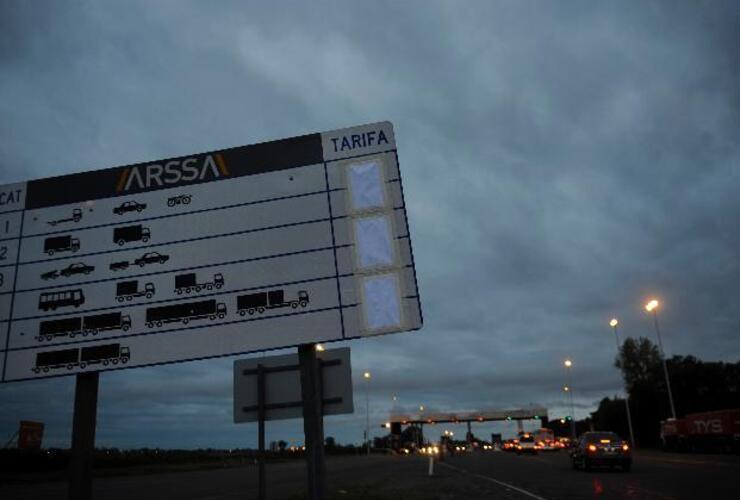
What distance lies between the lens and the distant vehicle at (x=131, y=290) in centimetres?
822

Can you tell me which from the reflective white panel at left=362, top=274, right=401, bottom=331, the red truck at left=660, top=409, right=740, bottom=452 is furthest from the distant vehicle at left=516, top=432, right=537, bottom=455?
the reflective white panel at left=362, top=274, right=401, bottom=331

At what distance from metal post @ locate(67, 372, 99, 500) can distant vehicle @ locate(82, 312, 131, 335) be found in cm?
59

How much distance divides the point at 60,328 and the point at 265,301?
2.92 meters

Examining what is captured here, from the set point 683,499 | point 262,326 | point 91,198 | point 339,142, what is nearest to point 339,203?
point 339,142

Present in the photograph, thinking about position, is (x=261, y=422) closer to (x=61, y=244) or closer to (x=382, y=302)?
(x=382, y=302)

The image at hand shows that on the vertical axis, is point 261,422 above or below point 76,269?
below

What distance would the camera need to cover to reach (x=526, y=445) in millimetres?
71125

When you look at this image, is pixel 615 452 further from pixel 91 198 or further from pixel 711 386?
pixel 711 386

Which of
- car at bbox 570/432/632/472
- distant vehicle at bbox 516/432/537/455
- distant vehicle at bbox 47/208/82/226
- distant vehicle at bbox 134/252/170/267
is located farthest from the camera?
distant vehicle at bbox 516/432/537/455

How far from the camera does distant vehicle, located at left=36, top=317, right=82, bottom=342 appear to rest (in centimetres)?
820

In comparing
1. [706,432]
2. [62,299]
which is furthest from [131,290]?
[706,432]

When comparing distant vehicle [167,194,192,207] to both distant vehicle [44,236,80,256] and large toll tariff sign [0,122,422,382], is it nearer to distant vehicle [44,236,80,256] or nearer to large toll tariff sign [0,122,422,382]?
large toll tariff sign [0,122,422,382]

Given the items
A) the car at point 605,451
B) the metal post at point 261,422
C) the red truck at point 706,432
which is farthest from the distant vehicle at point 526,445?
the metal post at point 261,422

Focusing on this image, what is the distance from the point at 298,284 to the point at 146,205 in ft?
8.69
